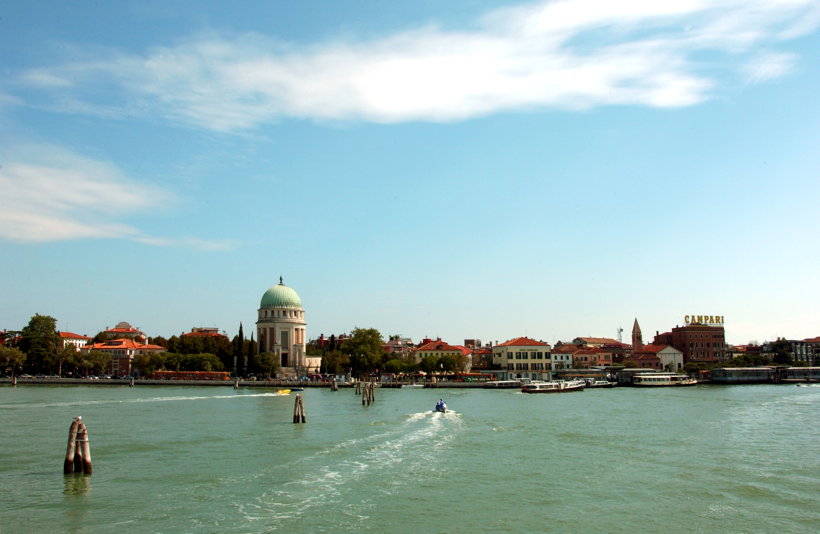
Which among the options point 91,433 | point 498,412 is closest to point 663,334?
point 498,412

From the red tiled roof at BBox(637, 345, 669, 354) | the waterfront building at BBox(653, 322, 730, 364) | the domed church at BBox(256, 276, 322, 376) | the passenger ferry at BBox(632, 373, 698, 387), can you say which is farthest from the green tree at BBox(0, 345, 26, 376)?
the waterfront building at BBox(653, 322, 730, 364)

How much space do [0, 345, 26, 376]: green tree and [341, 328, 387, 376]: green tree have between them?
117ft

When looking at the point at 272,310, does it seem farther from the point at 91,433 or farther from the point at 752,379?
the point at 91,433

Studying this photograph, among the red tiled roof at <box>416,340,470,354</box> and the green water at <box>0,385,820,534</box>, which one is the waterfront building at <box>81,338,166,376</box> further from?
the green water at <box>0,385,820,534</box>

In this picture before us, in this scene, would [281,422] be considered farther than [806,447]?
Yes

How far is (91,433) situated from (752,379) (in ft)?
252

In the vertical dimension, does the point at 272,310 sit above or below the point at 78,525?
above

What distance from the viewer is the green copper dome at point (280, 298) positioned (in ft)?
339

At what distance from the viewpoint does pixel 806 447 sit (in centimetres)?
2625

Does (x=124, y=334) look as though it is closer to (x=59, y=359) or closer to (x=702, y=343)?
(x=59, y=359)

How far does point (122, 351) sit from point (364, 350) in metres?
33.6

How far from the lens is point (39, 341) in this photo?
288ft

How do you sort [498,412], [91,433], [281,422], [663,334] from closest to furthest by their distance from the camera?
[91,433], [281,422], [498,412], [663,334]

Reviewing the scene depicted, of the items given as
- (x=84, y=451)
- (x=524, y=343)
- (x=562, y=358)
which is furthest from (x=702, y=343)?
(x=84, y=451)
